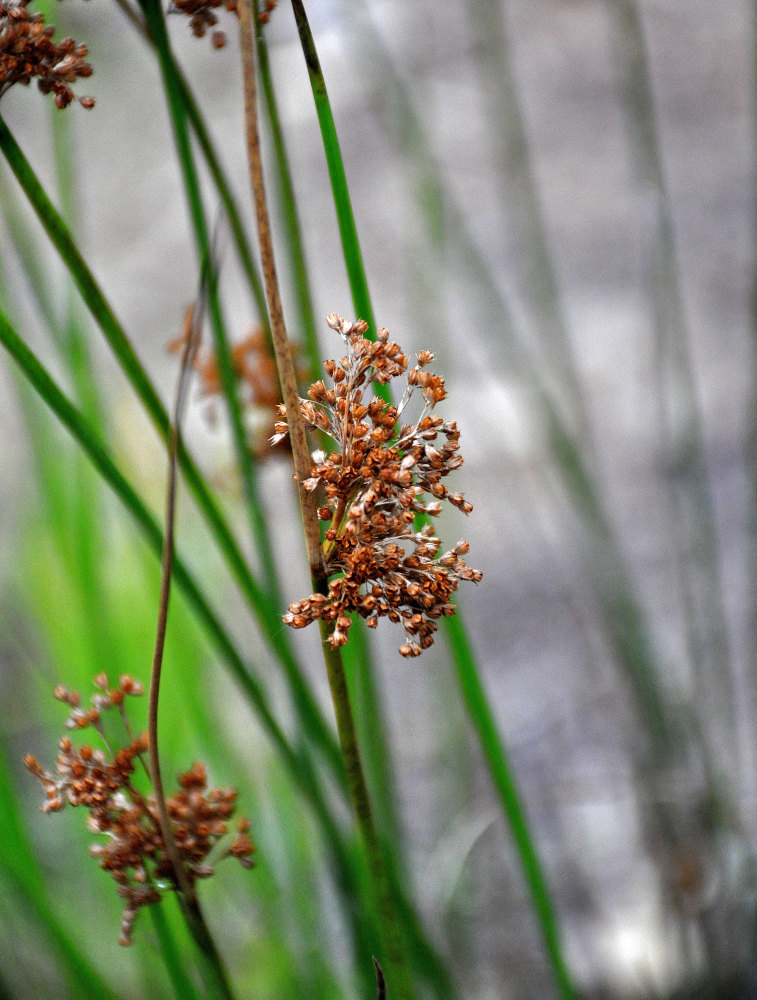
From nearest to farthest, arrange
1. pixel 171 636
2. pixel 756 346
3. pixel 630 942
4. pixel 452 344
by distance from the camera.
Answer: pixel 756 346 → pixel 171 636 → pixel 630 942 → pixel 452 344

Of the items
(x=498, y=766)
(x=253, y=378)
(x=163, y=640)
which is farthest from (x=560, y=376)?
(x=163, y=640)

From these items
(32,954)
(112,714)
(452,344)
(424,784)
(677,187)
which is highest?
(677,187)

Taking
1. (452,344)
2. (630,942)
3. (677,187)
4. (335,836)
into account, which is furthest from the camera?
(677,187)

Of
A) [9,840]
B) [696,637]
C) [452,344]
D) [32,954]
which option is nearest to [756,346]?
[696,637]

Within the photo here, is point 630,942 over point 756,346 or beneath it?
beneath

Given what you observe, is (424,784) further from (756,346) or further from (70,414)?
(70,414)

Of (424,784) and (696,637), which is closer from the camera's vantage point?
(696,637)

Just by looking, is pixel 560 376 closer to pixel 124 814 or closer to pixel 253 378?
pixel 253 378

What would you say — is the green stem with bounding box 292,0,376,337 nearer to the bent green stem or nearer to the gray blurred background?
the bent green stem
